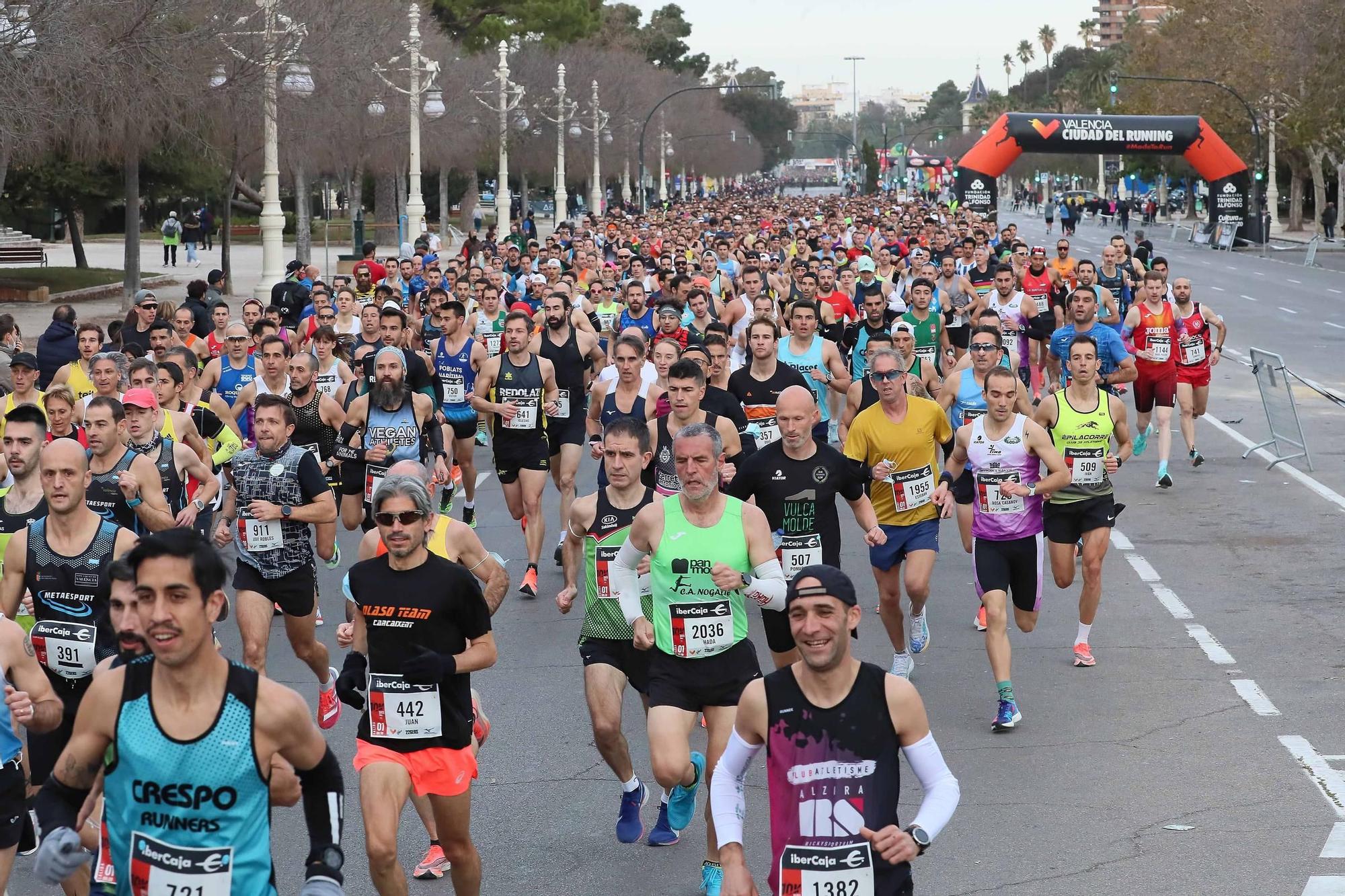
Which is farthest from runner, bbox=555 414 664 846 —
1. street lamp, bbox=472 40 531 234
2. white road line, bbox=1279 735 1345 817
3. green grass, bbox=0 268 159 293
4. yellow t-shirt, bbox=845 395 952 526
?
street lamp, bbox=472 40 531 234

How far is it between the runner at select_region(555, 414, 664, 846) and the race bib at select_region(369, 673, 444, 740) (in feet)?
3.53

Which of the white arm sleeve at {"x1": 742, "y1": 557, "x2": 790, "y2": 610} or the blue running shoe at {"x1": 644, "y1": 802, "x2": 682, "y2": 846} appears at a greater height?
the white arm sleeve at {"x1": 742, "y1": 557, "x2": 790, "y2": 610}

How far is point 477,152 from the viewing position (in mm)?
61312

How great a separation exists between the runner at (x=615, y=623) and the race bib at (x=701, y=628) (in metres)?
0.27

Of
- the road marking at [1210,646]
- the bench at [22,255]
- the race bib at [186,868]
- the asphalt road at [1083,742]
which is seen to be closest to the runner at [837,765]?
the race bib at [186,868]

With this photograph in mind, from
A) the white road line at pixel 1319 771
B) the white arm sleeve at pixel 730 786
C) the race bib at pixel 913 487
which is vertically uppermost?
the race bib at pixel 913 487

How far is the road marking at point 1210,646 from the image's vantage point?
10.2 metres

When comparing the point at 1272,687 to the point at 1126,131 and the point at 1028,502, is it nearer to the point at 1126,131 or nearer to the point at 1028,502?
the point at 1028,502

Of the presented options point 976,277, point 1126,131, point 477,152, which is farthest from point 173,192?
point 976,277

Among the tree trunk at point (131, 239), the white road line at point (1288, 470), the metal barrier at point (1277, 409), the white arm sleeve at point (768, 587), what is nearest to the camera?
the white arm sleeve at point (768, 587)

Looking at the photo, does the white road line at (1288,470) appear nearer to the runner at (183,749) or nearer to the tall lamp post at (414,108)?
the runner at (183,749)

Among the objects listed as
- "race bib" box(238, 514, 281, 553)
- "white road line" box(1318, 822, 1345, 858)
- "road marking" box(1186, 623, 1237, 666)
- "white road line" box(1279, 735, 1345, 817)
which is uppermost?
"race bib" box(238, 514, 281, 553)

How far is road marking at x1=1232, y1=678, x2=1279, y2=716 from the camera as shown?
9086mm

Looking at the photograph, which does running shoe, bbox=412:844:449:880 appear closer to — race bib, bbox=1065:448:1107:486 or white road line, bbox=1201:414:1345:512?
race bib, bbox=1065:448:1107:486
